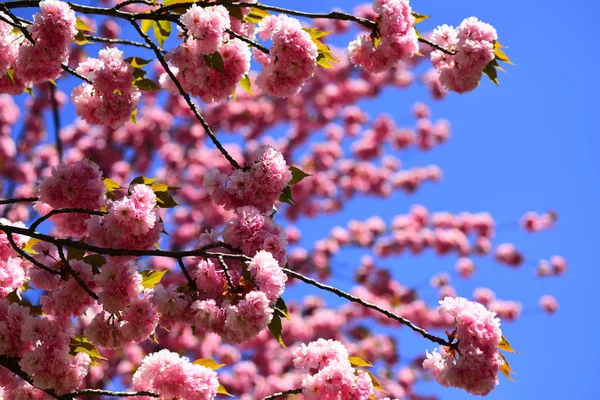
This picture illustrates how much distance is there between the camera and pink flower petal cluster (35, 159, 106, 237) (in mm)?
2209

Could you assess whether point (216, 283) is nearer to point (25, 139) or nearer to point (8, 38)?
point (8, 38)

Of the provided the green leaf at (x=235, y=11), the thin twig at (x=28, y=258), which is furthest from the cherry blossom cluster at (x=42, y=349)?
the green leaf at (x=235, y=11)

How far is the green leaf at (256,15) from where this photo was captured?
2669mm

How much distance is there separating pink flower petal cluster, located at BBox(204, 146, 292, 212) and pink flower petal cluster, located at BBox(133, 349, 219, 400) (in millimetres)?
605

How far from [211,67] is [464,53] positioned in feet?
3.56

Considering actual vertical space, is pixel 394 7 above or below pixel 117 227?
above

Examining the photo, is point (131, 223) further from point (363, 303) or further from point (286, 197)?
point (363, 303)

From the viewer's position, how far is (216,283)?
1984 millimetres

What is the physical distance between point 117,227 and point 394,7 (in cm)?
139

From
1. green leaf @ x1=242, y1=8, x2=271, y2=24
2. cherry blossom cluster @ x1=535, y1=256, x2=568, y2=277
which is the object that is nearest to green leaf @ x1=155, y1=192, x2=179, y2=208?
green leaf @ x1=242, y1=8, x2=271, y2=24

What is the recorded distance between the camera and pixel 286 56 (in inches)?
96.3

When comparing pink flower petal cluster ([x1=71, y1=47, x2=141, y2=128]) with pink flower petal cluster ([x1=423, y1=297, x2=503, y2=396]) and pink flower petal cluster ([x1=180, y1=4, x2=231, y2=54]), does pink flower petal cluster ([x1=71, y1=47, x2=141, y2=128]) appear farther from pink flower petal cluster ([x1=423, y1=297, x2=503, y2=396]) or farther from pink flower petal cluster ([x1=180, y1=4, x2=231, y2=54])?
pink flower petal cluster ([x1=423, y1=297, x2=503, y2=396])

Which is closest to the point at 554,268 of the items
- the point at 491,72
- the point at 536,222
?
the point at 536,222

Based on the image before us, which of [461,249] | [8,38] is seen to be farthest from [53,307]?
[461,249]
